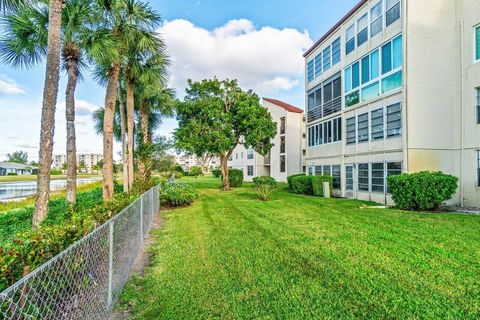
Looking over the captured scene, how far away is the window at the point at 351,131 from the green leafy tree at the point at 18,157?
431ft

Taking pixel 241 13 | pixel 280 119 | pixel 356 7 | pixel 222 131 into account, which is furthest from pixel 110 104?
pixel 280 119

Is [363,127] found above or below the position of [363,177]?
above

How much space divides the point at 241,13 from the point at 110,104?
1177 cm

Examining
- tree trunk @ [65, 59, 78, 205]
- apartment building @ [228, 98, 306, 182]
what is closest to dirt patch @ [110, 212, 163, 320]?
tree trunk @ [65, 59, 78, 205]

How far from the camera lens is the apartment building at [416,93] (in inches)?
456

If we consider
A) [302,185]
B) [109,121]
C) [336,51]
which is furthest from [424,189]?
[109,121]

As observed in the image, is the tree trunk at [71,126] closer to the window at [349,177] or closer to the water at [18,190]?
the water at [18,190]

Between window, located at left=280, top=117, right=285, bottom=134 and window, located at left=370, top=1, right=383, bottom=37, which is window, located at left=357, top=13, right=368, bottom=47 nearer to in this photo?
window, located at left=370, top=1, right=383, bottom=37

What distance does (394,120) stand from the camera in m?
12.7

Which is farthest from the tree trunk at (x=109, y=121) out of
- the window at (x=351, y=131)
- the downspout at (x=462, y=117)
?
the downspout at (x=462, y=117)

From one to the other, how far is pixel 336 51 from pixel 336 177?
27.2 feet

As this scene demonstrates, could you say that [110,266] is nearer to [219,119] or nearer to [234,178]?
[219,119]

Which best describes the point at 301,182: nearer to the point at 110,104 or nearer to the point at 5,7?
the point at 110,104

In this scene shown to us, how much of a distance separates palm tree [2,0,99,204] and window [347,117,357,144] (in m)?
13.5
